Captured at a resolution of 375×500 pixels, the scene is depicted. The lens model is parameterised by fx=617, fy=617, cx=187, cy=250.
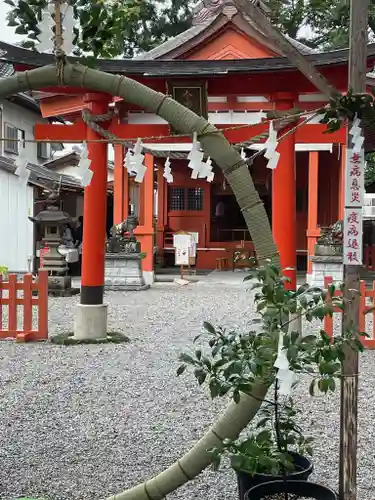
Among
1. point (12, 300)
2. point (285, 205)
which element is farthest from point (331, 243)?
point (12, 300)

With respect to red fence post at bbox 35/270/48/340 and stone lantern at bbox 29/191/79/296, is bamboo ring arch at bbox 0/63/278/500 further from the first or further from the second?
stone lantern at bbox 29/191/79/296

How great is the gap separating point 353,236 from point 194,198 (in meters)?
15.9

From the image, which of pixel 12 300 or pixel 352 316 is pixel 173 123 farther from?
pixel 12 300

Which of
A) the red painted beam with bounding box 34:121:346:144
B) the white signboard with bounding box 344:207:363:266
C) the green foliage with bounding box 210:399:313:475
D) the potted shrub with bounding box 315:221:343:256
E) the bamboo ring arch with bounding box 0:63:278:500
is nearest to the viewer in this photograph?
the green foliage with bounding box 210:399:313:475

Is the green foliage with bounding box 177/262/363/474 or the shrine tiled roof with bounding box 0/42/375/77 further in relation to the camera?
the shrine tiled roof with bounding box 0/42/375/77

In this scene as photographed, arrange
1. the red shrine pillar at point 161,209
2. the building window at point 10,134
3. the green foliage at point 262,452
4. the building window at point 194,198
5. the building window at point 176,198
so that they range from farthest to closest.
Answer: the building window at point 10,134 < the building window at point 176,198 < the building window at point 194,198 < the red shrine pillar at point 161,209 < the green foliage at point 262,452

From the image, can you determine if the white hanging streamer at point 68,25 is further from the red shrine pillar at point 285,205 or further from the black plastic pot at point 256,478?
the red shrine pillar at point 285,205

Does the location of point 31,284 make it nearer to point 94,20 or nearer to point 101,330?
point 101,330

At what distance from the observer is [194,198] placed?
62.2 feet

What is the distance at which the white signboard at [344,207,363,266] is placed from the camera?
9.84 ft

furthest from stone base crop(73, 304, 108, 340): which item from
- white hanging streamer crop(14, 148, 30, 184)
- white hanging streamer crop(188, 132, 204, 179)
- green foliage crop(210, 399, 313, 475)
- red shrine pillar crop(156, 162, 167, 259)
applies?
red shrine pillar crop(156, 162, 167, 259)

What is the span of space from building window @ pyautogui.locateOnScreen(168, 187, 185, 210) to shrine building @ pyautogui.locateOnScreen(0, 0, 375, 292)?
33 mm

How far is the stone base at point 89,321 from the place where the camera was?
8058 mm

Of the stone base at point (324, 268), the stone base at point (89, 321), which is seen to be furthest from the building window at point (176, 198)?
the stone base at point (89, 321)
